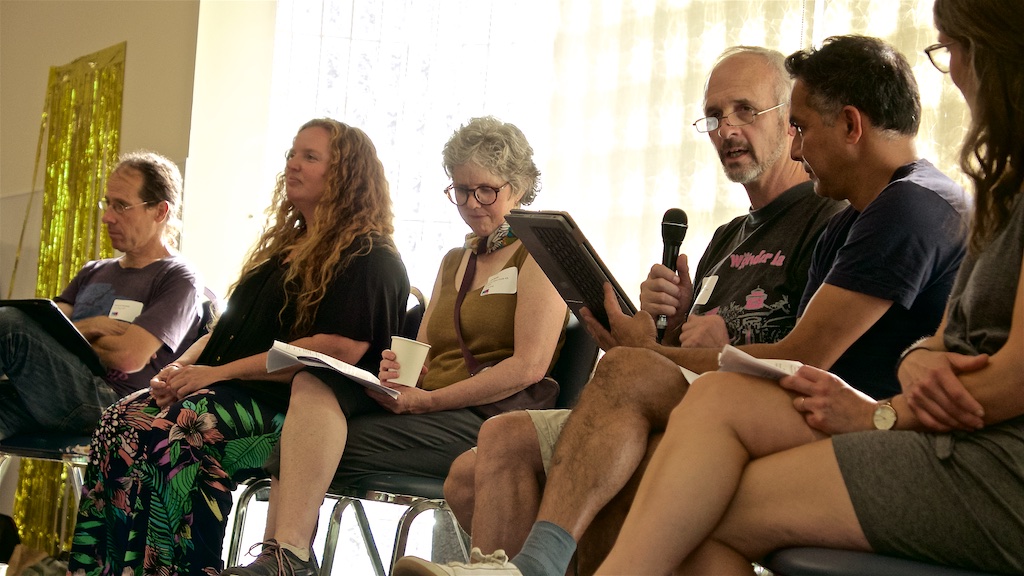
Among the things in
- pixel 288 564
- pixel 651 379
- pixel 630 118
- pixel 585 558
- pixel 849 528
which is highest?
pixel 630 118

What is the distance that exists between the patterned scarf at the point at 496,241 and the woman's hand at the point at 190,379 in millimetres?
709

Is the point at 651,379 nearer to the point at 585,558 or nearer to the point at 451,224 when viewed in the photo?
the point at 585,558

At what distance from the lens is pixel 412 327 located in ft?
9.39

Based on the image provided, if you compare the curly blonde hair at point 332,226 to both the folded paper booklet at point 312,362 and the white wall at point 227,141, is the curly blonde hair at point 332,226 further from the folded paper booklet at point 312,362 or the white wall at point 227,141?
the white wall at point 227,141

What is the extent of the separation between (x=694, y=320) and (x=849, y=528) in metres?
0.76

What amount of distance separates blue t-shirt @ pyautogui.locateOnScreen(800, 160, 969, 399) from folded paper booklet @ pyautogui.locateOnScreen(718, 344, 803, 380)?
261mm

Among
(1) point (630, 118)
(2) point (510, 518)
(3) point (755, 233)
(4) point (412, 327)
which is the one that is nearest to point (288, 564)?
(2) point (510, 518)

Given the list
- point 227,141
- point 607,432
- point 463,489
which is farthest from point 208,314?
point 607,432

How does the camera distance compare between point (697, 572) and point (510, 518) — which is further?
point (510, 518)

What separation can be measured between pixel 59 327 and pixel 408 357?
1.39 meters

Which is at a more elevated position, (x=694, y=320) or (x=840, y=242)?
(x=840, y=242)

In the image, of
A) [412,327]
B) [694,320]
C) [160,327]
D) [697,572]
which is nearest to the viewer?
[697,572]

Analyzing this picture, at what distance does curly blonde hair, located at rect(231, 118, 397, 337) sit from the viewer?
263 centimetres

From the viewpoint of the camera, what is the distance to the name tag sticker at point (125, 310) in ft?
11.0
